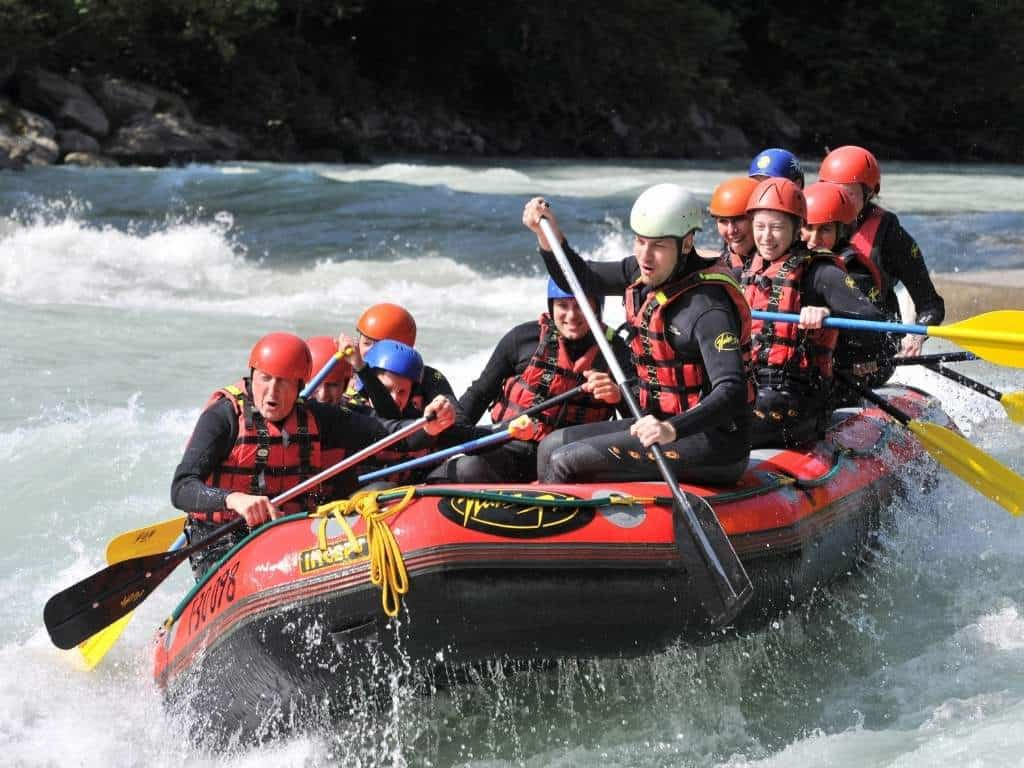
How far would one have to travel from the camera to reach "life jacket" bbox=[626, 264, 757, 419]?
13.6ft

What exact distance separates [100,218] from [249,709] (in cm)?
1308

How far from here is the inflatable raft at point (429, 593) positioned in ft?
12.4

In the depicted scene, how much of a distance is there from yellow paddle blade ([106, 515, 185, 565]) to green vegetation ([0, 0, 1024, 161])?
58.4ft

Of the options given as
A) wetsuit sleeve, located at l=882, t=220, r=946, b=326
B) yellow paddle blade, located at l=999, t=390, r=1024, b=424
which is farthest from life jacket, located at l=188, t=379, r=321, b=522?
yellow paddle blade, located at l=999, t=390, r=1024, b=424

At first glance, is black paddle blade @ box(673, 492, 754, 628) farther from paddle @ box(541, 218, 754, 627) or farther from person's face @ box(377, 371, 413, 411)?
person's face @ box(377, 371, 413, 411)

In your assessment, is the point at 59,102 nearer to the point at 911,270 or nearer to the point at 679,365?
the point at 911,270

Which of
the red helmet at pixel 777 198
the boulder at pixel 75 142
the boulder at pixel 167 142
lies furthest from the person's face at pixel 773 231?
the boulder at pixel 167 142

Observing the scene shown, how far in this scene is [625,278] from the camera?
4.82m

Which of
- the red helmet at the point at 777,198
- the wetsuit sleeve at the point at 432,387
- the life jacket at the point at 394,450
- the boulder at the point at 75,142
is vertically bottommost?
the boulder at the point at 75,142

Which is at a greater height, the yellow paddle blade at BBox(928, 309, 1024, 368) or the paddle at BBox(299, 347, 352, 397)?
the yellow paddle blade at BBox(928, 309, 1024, 368)

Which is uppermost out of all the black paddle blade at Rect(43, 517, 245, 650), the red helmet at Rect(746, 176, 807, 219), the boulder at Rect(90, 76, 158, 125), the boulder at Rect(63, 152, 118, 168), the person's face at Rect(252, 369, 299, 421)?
the red helmet at Rect(746, 176, 807, 219)

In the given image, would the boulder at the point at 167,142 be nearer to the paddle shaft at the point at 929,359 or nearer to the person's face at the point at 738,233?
the person's face at the point at 738,233

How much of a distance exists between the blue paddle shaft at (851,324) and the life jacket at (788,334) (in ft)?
0.25

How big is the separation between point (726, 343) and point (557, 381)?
3.35 ft
